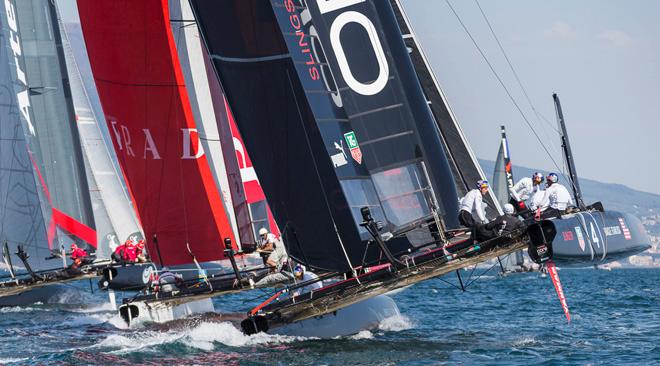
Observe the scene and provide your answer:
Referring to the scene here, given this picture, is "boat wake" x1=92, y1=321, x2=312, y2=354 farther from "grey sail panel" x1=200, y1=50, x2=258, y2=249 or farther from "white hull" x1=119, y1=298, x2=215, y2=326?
"grey sail panel" x1=200, y1=50, x2=258, y2=249

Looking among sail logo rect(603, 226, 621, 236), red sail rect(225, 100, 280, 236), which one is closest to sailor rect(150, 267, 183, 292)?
red sail rect(225, 100, 280, 236)

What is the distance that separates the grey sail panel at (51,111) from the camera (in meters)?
26.8

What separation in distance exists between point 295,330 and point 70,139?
43.8 feet

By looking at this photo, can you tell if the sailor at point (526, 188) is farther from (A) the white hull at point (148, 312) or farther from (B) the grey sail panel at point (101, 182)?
(B) the grey sail panel at point (101, 182)

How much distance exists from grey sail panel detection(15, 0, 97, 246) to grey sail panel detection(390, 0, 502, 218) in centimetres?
1318

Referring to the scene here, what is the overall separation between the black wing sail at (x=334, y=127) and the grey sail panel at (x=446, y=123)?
4.34ft

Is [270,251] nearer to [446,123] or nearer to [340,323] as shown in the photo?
[340,323]

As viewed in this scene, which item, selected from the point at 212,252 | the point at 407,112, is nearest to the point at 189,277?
the point at 212,252

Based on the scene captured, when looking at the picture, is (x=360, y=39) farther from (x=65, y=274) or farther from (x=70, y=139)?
(x=70, y=139)

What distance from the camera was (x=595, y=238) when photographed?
14.2 metres

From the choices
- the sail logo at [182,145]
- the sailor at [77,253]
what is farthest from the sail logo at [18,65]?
the sail logo at [182,145]

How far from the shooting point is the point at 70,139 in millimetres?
27016

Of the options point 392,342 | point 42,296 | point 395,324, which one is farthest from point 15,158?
point 392,342

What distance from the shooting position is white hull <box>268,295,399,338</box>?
15586 mm
